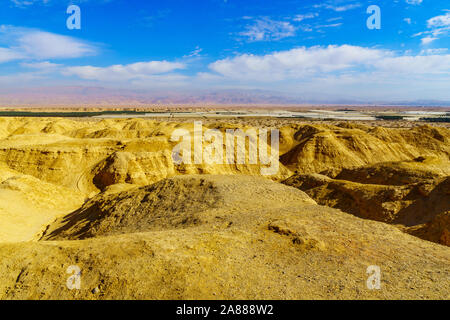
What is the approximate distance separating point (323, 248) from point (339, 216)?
3253 millimetres

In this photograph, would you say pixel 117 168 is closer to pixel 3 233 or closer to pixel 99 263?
pixel 3 233

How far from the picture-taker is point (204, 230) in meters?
9.34

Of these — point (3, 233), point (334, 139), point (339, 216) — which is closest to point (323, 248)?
point (339, 216)

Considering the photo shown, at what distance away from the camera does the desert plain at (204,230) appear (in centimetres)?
647

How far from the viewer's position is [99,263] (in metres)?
6.93
